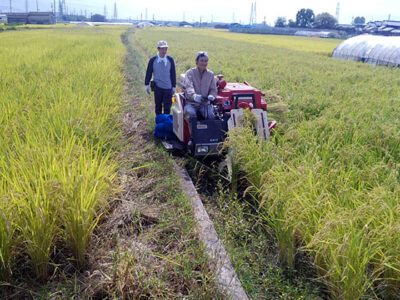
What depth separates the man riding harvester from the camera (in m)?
4.62

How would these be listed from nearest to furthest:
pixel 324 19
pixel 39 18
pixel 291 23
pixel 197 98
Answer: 1. pixel 197 98
2. pixel 39 18
3. pixel 324 19
4. pixel 291 23

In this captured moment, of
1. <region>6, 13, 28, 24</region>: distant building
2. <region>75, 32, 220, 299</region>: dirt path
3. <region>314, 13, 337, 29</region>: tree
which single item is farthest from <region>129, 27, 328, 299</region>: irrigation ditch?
<region>314, 13, 337, 29</region>: tree

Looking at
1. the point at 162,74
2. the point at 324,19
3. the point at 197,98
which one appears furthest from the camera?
the point at 324,19

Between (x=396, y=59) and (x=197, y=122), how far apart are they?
55.3 ft

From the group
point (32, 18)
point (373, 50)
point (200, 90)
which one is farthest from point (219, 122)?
point (32, 18)

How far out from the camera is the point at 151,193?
3.86m

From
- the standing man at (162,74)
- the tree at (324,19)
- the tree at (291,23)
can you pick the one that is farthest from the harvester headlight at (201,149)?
the tree at (291,23)

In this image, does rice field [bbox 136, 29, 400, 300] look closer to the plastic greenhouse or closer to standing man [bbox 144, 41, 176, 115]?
standing man [bbox 144, 41, 176, 115]

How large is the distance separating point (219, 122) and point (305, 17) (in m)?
102

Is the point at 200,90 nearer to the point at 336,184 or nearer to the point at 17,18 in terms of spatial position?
the point at 336,184

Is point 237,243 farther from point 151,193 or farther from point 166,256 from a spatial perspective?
point 151,193

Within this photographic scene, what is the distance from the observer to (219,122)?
470 centimetres

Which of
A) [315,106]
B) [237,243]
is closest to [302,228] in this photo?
[237,243]

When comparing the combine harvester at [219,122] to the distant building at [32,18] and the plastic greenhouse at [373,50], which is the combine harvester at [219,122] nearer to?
Answer: the plastic greenhouse at [373,50]
